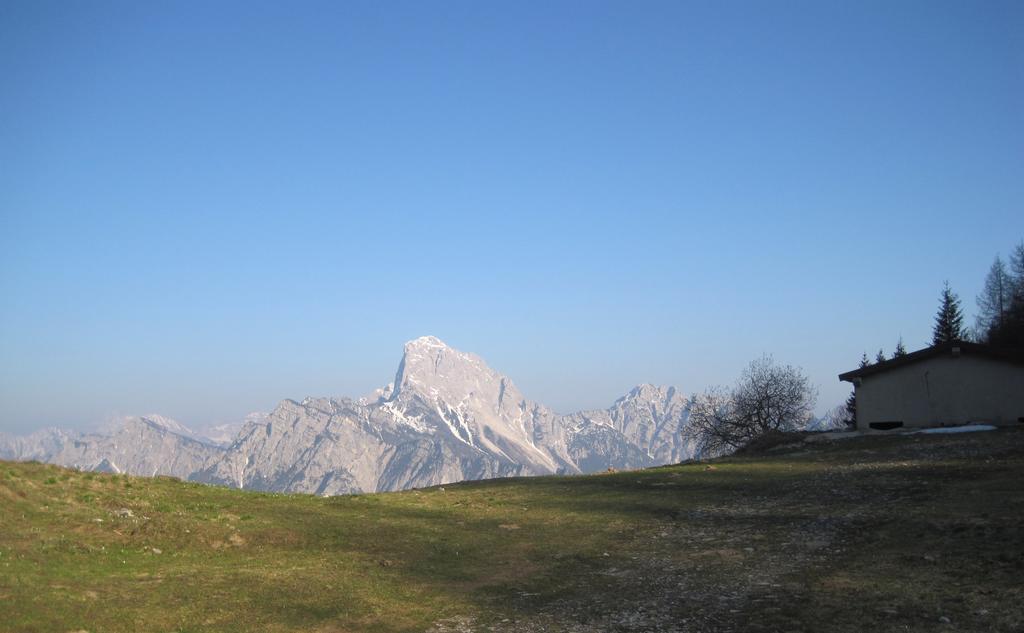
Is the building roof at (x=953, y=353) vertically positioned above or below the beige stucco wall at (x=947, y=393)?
above

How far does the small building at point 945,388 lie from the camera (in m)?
46.1

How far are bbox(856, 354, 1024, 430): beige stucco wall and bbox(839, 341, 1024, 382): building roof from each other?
0.33 meters

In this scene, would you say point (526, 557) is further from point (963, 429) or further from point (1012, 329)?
point (1012, 329)

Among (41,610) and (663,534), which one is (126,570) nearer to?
(41,610)

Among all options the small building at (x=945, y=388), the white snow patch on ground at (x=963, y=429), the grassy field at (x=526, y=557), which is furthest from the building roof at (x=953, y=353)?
the grassy field at (x=526, y=557)

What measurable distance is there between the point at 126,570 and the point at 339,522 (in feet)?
26.1

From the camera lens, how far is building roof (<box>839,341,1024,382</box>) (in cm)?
4569

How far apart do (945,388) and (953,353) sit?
2306 millimetres

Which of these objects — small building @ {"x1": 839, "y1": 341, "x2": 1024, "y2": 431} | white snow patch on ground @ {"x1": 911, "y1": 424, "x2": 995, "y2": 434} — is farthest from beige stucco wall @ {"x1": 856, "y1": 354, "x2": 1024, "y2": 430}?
white snow patch on ground @ {"x1": 911, "y1": 424, "x2": 995, "y2": 434}

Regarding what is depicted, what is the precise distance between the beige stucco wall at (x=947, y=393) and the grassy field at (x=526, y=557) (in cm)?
1923

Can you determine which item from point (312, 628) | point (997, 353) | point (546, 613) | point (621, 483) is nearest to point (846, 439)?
point (997, 353)

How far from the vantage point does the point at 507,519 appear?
2542 centimetres

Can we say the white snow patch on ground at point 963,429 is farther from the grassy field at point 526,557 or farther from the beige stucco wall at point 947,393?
the grassy field at point 526,557

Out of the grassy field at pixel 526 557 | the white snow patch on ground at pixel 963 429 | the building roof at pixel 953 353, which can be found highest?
the building roof at pixel 953 353
